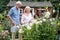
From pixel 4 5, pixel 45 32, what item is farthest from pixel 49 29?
pixel 4 5

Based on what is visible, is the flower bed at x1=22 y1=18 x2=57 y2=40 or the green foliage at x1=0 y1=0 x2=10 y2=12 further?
the green foliage at x1=0 y1=0 x2=10 y2=12

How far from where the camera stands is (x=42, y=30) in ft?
16.0

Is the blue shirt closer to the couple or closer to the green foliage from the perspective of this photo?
the couple

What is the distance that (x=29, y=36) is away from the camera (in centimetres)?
493

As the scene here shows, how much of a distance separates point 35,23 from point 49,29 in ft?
0.98

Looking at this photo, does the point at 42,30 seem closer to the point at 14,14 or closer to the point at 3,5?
the point at 14,14

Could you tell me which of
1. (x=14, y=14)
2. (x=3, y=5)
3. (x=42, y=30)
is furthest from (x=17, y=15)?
(x=3, y=5)

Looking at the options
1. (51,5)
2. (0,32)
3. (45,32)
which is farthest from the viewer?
(51,5)

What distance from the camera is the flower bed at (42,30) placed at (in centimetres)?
485

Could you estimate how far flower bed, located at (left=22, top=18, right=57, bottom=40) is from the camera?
15.9 ft

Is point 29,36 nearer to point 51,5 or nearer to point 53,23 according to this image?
point 53,23

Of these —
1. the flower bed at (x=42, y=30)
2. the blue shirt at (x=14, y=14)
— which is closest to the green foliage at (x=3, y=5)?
the blue shirt at (x=14, y=14)

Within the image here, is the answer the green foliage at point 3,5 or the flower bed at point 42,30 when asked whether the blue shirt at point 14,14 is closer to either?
the flower bed at point 42,30

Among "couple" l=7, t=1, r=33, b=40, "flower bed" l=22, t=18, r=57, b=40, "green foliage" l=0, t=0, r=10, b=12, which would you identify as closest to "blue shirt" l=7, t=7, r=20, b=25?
"couple" l=7, t=1, r=33, b=40
